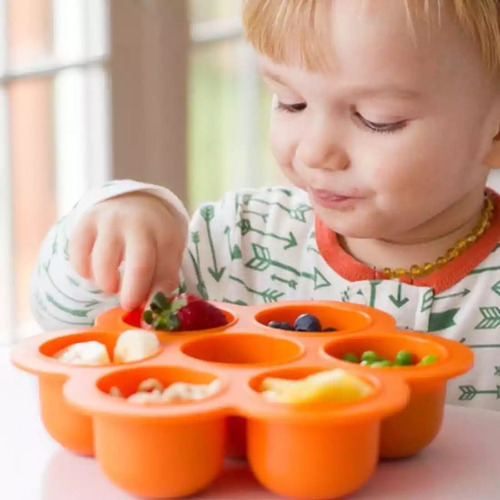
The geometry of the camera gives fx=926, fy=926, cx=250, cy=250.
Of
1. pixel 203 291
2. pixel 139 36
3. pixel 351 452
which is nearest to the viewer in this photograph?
pixel 351 452

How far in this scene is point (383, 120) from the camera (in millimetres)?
698

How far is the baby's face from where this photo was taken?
676 mm

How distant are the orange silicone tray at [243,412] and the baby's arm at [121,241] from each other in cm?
8

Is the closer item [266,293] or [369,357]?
[369,357]

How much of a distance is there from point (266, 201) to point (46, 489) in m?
0.59

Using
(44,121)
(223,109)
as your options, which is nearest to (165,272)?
(44,121)

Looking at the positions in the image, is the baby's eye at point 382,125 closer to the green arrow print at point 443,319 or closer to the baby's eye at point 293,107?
the baby's eye at point 293,107

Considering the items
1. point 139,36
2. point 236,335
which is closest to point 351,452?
point 236,335

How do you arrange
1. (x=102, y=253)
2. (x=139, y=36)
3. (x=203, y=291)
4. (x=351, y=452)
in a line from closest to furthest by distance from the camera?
(x=351, y=452), (x=102, y=253), (x=203, y=291), (x=139, y=36)

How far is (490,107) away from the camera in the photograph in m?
0.75

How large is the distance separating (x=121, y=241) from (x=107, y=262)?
0.08ft

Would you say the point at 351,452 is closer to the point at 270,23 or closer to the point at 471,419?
the point at 471,419

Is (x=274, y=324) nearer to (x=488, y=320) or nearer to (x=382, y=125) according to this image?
(x=382, y=125)

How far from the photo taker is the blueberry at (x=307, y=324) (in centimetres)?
61
